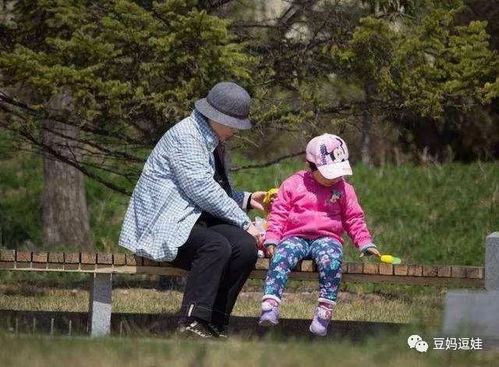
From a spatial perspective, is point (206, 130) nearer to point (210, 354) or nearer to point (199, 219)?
point (199, 219)

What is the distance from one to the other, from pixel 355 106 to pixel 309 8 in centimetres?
95

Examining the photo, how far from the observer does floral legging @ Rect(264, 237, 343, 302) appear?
6648mm

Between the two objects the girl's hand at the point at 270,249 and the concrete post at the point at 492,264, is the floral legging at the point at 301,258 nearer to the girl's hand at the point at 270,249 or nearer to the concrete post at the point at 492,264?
the girl's hand at the point at 270,249

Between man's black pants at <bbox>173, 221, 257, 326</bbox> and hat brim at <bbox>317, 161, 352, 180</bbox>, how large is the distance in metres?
0.55

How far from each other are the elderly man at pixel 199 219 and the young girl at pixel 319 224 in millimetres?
162

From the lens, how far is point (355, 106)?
979 cm

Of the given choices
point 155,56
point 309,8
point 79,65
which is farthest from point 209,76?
point 309,8

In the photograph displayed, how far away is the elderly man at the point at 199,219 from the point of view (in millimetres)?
A: 6531

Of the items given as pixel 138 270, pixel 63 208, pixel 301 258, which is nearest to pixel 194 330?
pixel 138 270

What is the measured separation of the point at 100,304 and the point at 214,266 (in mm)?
840

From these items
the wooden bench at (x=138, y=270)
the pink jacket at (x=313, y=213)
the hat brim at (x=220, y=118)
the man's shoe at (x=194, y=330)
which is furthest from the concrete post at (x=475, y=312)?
the hat brim at (x=220, y=118)

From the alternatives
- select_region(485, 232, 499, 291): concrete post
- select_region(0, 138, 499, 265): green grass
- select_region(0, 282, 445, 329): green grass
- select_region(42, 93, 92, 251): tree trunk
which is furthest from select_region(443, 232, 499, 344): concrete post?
select_region(42, 93, 92, 251): tree trunk

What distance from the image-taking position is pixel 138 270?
694 cm

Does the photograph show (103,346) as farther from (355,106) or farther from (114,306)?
(355,106)
